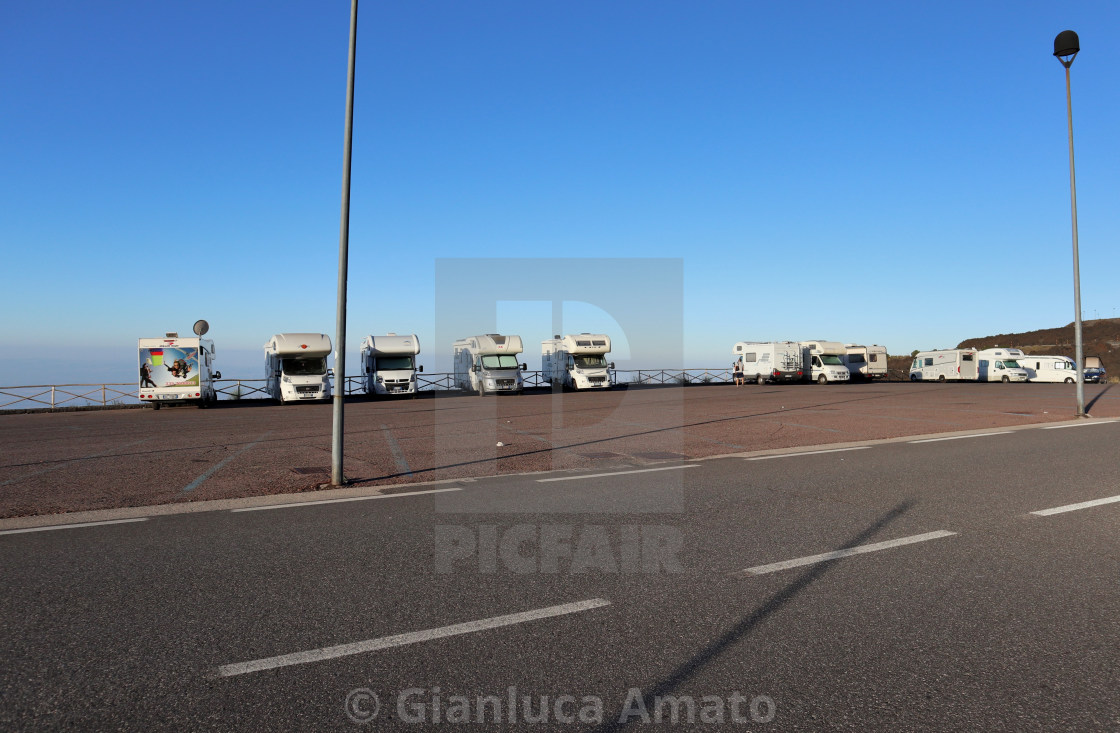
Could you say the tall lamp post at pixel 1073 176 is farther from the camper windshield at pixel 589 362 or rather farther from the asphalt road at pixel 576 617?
the camper windshield at pixel 589 362

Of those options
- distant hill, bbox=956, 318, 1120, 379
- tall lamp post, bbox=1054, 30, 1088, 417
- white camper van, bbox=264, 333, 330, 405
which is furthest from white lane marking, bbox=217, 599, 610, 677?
distant hill, bbox=956, 318, 1120, 379

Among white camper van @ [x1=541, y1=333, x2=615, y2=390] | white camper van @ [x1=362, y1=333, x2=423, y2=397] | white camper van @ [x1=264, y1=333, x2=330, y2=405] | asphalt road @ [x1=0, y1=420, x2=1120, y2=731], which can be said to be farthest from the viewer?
white camper van @ [x1=541, y1=333, x2=615, y2=390]

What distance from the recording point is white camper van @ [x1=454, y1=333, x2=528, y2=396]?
1344 inches

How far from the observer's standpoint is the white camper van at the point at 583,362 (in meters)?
37.2

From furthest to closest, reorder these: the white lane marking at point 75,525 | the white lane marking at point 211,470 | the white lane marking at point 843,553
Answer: the white lane marking at point 211,470
the white lane marking at point 75,525
the white lane marking at point 843,553

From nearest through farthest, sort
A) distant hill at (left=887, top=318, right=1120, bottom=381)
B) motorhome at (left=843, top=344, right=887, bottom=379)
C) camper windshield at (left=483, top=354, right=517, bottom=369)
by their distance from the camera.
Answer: camper windshield at (left=483, top=354, right=517, bottom=369)
motorhome at (left=843, top=344, right=887, bottom=379)
distant hill at (left=887, top=318, right=1120, bottom=381)

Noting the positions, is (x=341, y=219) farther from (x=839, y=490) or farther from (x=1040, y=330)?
(x=1040, y=330)

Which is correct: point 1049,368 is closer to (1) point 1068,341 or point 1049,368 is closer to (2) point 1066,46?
(2) point 1066,46

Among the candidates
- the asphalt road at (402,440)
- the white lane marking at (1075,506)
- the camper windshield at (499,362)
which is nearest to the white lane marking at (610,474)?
the asphalt road at (402,440)

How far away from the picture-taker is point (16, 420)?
23.9 m

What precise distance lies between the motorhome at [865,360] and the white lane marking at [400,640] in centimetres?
5115

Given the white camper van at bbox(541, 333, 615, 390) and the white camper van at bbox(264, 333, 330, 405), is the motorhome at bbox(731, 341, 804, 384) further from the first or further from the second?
the white camper van at bbox(264, 333, 330, 405)

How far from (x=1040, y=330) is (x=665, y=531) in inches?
4896

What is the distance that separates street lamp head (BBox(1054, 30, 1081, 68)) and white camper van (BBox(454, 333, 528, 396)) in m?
23.2
